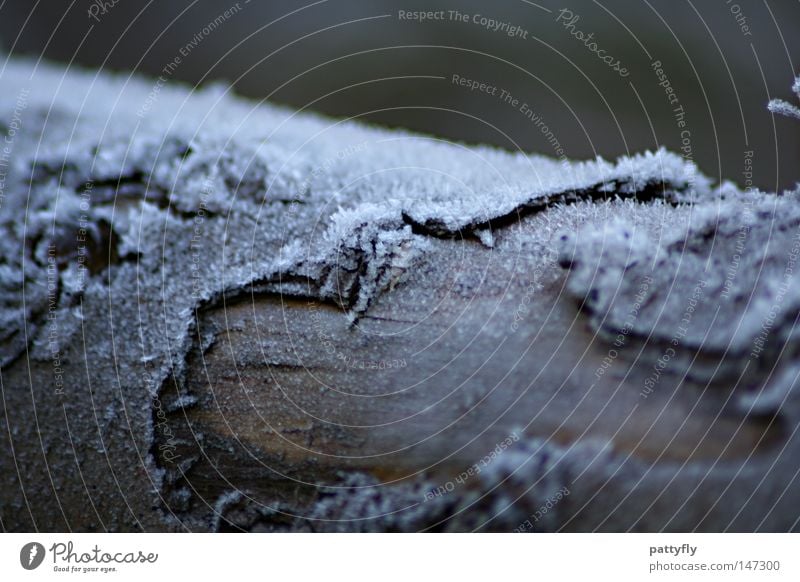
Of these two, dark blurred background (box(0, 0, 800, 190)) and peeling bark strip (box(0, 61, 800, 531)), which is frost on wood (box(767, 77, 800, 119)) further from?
peeling bark strip (box(0, 61, 800, 531))

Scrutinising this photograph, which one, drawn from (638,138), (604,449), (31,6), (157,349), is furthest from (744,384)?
(31,6)
